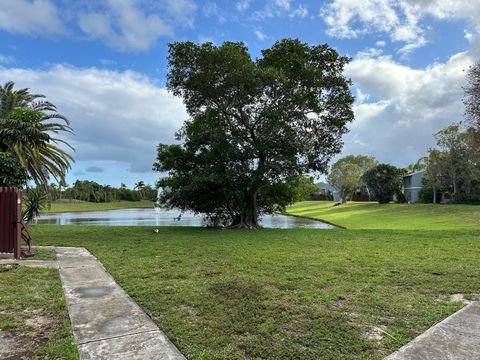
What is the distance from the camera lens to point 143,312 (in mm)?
4414

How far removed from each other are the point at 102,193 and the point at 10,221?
8749cm

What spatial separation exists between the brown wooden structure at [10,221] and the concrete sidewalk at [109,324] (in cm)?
222

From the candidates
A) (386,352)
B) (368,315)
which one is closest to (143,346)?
(386,352)

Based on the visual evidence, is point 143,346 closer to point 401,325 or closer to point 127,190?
point 401,325

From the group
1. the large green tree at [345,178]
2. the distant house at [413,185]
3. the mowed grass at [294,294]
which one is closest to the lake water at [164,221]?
the mowed grass at [294,294]

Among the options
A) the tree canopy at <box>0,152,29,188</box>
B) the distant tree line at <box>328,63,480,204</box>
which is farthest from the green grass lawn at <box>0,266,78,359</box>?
the distant tree line at <box>328,63,480,204</box>

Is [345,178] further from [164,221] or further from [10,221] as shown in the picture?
[10,221]

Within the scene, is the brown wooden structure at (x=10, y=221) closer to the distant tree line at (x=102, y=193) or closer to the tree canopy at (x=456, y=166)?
the tree canopy at (x=456, y=166)

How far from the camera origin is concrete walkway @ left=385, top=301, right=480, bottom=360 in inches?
128

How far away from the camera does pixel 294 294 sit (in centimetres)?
508

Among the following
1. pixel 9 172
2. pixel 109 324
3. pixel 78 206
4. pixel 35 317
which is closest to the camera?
pixel 109 324

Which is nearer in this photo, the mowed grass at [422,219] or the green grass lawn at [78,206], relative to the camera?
the mowed grass at [422,219]

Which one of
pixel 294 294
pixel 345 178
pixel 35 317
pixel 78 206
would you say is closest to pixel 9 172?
pixel 35 317

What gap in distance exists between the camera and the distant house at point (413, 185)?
48.8 m
